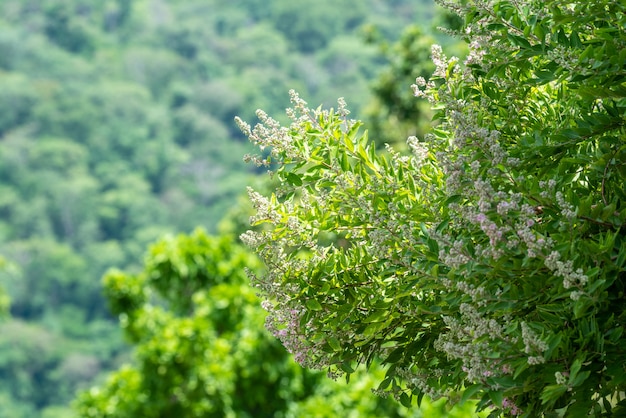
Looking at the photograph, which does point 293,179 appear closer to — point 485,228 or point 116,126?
point 485,228

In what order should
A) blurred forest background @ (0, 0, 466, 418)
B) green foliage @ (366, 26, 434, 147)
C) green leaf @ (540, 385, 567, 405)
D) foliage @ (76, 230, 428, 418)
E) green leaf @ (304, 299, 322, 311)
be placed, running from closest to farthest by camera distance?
green leaf @ (540, 385, 567, 405), green leaf @ (304, 299, 322, 311), foliage @ (76, 230, 428, 418), green foliage @ (366, 26, 434, 147), blurred forest background @ (0, 0, 466, 418)

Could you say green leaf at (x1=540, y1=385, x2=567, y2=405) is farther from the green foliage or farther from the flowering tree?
the green foliage

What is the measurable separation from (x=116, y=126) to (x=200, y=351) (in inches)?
2431

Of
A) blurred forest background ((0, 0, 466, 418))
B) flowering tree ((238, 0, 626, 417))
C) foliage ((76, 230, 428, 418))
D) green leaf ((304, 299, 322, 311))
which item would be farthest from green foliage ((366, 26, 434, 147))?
blurred forest background ((0, 0, 466, 418))

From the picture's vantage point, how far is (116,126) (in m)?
70.1

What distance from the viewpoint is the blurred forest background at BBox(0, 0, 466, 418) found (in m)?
57.3

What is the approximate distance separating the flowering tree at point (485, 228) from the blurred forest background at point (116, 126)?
50840 millimetres

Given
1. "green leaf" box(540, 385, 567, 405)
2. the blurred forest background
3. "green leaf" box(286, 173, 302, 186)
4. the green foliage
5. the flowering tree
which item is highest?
the blurred forest background

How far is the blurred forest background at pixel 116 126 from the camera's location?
→ 5734cm

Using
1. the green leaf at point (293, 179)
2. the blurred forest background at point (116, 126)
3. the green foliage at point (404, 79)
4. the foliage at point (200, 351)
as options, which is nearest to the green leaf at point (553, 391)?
the green leaf at point (293, 179)

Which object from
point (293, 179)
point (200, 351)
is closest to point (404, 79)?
point (200, 351)

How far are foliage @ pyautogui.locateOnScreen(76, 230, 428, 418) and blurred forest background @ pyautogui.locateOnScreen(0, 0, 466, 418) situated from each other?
42.1 metres

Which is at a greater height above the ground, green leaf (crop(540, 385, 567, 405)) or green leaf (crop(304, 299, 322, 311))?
green leaf (crop(304, 299, 322, 311))

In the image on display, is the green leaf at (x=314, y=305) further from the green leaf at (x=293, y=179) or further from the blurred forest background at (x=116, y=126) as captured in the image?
the blurred forest background at (x=116, y=126)
